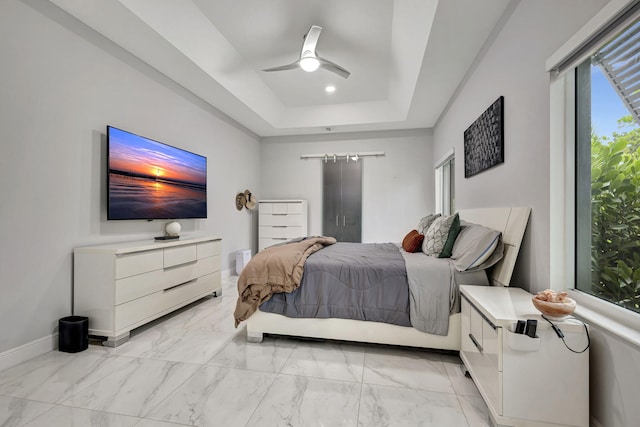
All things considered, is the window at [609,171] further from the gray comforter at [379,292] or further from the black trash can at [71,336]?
the black trash can at [71,336]

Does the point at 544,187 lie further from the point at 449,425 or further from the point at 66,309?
the point at 66,309

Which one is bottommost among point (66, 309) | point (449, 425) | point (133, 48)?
point (449, 425)

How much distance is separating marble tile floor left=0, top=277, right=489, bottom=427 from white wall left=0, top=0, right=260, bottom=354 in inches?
21.9

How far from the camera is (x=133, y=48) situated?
265cm

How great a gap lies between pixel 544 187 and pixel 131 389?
272 cm

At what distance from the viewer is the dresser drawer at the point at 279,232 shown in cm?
530

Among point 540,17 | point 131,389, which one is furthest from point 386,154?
point 131,389

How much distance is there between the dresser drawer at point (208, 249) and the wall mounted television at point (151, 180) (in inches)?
17.6

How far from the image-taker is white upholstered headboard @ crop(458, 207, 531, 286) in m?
1.80

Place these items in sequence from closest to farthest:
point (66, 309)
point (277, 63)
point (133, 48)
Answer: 1. point (66, 309)
2. point (133, 48)
3. point (277, 63)

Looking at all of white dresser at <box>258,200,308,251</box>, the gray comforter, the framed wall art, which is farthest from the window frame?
white dresser at <box>258,200,308,251</box>

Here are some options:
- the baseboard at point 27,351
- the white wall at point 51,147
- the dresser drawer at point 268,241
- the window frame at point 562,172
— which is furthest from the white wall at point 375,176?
the baseboard at point 27,351

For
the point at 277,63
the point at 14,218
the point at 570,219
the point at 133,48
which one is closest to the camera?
the point at 570,219

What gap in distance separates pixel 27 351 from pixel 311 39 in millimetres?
3484
